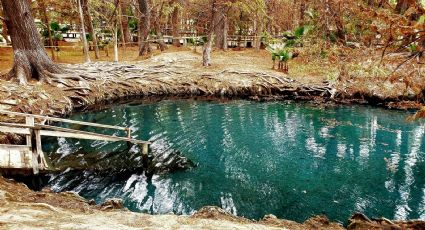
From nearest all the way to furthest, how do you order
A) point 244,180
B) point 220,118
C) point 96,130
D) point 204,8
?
point 244,180 → point 96,130 → point 220,118 → point 204,8

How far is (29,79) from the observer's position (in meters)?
15.8

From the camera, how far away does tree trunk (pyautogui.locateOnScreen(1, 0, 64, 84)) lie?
1491 cm

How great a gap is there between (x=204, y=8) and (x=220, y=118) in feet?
57.2

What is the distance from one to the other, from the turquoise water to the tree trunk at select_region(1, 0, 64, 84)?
3311 mm

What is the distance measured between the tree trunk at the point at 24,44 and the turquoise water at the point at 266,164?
3.31 meters

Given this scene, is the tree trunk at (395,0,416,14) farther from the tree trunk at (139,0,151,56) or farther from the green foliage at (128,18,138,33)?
the green foliage at (128,18,138,33)

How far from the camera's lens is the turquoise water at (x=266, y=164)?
8.44 metres

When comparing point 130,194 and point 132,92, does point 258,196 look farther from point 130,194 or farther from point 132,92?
point 132,92

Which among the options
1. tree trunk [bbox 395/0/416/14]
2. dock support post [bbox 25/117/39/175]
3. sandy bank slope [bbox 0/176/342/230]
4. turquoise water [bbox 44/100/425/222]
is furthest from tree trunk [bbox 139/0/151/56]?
sandy bank slope [bbox 0/176/342/230]

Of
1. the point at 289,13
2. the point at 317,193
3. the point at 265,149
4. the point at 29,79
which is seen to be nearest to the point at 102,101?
the point at 29,79

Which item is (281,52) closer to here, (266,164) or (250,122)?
(250,122)

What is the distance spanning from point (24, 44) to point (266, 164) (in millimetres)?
12884

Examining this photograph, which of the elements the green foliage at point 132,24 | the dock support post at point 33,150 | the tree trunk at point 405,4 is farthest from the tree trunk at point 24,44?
the green foliage at point 132,24

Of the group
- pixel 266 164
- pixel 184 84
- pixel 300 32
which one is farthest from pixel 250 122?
pixel 300 32
